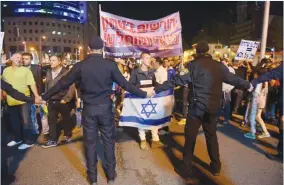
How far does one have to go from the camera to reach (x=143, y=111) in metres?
6.09

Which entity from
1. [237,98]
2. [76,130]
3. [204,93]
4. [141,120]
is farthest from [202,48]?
[237,98]

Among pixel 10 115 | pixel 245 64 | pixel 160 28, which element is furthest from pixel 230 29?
pixel 10 115

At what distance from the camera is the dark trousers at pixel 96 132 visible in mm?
4234

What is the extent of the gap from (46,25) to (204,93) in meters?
138

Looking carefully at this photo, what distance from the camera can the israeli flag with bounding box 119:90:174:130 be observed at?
20.0ft

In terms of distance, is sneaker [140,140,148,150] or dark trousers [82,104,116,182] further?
sneaker [140,140,148,150]

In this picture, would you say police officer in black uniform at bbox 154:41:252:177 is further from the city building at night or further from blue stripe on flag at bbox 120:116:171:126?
Result: the city building at night

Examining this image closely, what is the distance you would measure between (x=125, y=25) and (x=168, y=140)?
3.13 m

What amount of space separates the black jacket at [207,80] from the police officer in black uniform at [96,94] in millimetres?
994

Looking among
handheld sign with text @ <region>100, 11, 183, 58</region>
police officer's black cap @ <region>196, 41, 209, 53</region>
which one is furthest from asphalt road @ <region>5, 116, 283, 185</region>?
handheld sign with text @ <region>100, 11, 183, 58</region>

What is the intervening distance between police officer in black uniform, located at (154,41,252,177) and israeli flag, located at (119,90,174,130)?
4.95ft

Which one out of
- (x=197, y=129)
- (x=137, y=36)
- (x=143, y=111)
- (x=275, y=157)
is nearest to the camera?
(x=197, y=129)

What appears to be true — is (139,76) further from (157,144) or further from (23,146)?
(23,146)

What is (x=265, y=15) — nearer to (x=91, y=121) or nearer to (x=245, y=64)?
(x=245, y=64)
